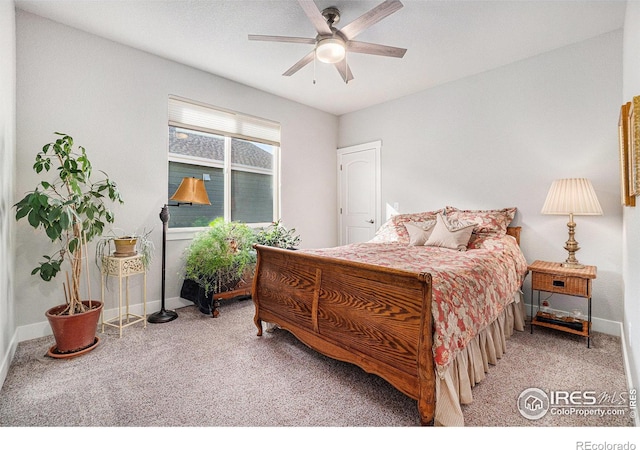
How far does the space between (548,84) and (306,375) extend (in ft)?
11.8

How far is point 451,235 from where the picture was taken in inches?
118

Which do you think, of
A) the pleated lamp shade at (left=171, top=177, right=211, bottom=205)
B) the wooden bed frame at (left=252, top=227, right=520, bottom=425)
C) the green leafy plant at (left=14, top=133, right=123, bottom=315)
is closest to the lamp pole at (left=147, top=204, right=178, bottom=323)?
the pleated lamp shade at (left=171, top=177, right=211, bottom=205)

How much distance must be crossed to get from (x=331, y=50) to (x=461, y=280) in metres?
1.87

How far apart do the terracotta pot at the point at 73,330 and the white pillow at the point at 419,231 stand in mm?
3008

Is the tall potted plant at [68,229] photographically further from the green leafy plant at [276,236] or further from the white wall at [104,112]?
the green leafy plant at [276,236]

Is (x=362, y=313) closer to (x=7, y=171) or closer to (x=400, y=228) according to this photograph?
(x=400, y=228)

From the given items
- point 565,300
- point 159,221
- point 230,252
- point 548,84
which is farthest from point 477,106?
point 159,221

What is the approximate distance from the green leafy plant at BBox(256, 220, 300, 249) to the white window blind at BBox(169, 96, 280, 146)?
3.99 ft

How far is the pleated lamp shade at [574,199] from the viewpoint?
258 centimetres

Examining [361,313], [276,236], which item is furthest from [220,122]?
[361,313]

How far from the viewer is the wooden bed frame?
150 centimetres

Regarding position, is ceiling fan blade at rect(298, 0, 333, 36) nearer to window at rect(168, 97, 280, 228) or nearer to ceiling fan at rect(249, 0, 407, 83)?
ceiling fan at rect(249, 0, 407, 83)
